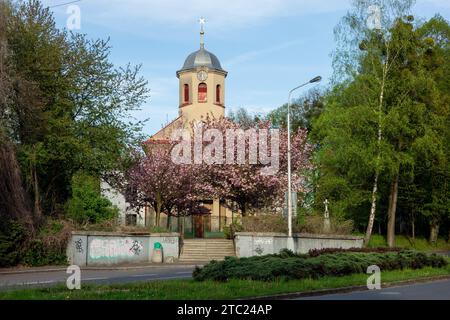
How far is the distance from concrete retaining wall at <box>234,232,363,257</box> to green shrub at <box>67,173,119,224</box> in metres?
7.47

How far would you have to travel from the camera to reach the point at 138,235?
3497 centimetres

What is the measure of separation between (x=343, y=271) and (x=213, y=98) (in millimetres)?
49848

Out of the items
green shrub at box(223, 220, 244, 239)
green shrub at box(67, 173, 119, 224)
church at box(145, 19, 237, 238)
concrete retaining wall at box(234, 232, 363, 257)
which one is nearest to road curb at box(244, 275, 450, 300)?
concrete retaining wall at box(234, 232, 363, 257)

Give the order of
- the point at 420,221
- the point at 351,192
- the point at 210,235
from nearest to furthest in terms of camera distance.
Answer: the point at 351,192, the point at 210,235, the point at 420,221

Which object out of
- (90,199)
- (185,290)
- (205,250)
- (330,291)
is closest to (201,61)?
(90,199)

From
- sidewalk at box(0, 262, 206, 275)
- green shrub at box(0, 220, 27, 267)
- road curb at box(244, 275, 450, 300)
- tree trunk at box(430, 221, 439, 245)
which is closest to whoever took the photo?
road curb at box(244, 275, 450, 300)

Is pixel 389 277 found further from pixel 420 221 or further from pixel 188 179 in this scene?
pixel 420 221

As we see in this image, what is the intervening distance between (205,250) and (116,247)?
6.44m

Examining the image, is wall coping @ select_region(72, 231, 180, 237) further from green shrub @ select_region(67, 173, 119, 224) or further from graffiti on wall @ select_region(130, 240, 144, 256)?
green shrub @ select_region(67, 173, 119, 224)

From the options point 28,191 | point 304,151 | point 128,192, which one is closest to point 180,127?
point 128,192

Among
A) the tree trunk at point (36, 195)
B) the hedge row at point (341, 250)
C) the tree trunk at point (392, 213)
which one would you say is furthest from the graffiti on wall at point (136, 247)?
the tree trunk at point (392, 213)

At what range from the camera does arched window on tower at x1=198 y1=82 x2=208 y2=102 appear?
227ft

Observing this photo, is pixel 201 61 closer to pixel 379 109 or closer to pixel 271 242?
pixel 379 109

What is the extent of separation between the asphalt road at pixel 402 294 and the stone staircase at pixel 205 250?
18789 millimetres
